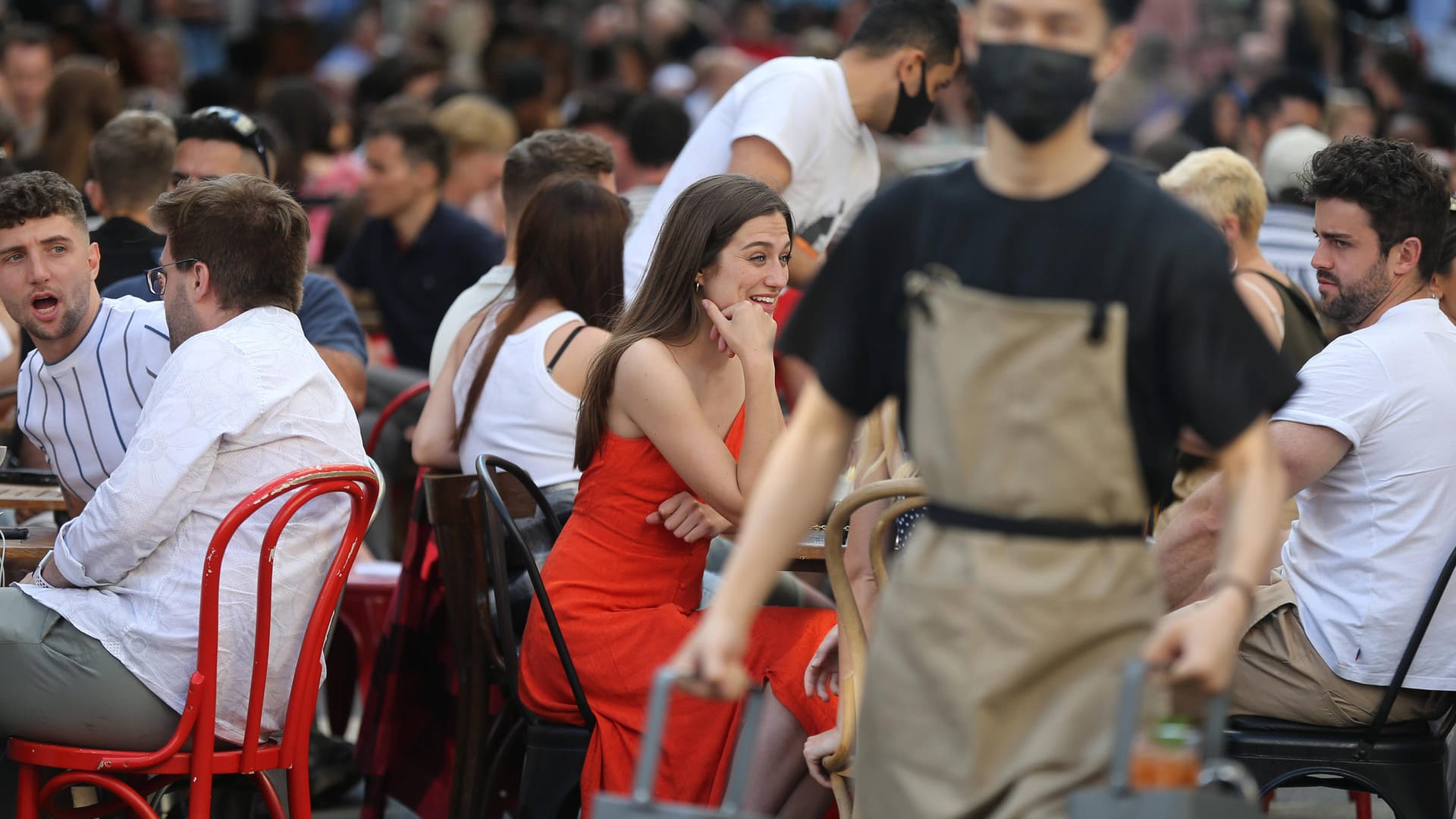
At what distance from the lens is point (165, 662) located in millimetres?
2986

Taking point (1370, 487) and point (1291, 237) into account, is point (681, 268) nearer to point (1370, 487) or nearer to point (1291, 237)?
point (1370, 487)

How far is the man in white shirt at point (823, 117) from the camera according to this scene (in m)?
4.48

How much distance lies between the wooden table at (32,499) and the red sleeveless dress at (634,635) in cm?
112

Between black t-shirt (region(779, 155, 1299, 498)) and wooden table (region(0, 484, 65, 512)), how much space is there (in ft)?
7.47

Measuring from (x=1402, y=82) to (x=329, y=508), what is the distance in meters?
8.71

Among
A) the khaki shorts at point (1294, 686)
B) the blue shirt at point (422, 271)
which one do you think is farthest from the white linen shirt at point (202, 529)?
the blue shirt at point (422, 271)

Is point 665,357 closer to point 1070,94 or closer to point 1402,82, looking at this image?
point 1070,94

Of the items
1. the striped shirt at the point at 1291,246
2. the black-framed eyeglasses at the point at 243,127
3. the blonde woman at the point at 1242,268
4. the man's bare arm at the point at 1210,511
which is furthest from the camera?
the striped shirt at the point at 1291,246

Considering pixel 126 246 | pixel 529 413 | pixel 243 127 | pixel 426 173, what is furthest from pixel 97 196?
pixel 426 173

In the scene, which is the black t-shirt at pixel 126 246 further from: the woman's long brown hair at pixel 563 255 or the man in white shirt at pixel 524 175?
the woman's long brown hair at pixel 563 255

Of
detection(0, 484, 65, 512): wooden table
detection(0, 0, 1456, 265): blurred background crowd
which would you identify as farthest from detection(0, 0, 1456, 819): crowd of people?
detection(0, 0, 1456, 265): blurred background crowd

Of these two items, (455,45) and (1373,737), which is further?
(455,45)

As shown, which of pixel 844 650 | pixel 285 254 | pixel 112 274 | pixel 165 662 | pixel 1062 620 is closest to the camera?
pixel 1062 620

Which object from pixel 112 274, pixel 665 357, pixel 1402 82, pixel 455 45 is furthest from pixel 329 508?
pixel 455 45
